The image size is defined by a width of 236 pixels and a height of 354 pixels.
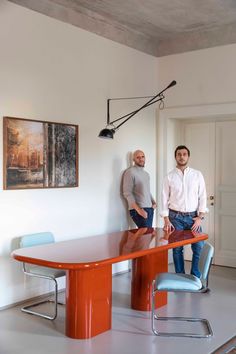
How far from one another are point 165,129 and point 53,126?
2003 millimetres

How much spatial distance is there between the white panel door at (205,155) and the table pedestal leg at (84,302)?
2.98 m

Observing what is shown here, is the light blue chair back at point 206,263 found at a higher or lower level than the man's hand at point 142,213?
lower

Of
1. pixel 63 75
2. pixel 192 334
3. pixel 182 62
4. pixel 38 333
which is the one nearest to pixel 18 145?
pixel 63 75

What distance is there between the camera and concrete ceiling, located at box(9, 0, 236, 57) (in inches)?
195

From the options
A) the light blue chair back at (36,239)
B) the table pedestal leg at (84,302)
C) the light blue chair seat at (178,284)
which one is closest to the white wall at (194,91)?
the light blue chair back at (36,239)

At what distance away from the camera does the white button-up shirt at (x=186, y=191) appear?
4.98 meters

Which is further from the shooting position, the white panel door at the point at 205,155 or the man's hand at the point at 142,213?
the white panel door at the point at 205,155

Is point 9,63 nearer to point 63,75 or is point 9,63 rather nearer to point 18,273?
point 63,75

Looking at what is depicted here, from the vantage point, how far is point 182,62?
6.16 metres

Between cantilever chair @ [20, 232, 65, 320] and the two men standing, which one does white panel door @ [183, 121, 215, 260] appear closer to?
the two men standing

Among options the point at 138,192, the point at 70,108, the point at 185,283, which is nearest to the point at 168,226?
the point at 138,192

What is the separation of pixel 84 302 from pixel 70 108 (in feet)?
7.46

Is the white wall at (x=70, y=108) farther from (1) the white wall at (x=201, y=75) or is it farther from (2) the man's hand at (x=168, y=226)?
(2) the man's hand at (x=168, y=226)

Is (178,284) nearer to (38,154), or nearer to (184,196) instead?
(184,196)
